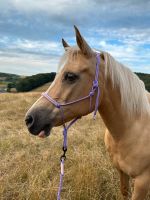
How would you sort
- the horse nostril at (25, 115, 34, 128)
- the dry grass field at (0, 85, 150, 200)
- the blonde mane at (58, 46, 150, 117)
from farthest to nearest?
the dry grass field at (0, 85, 150, 200) → the blonde mane at (58, 46, 150, 117) → the horse nostril at (25, 115, 34, 128)

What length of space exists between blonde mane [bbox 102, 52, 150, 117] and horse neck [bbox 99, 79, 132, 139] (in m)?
0.05

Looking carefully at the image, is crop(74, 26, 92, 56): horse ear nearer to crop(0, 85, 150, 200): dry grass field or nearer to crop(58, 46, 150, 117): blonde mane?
crop(58, 46, 150, 117): blonde mane

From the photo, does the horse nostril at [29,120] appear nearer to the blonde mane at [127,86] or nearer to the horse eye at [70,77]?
the horse eye at [70,77]

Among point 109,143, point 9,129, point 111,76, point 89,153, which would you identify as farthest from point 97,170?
point 9,129

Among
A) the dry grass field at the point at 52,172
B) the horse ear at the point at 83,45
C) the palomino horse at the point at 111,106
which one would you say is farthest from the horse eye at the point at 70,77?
the dry grass field at the point at 52,172

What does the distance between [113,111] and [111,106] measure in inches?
2.2

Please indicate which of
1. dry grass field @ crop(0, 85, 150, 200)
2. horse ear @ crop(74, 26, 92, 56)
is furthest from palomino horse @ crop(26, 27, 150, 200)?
dry grass field @ crop(0, 85, 150, 200)

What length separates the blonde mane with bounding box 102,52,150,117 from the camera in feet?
9.84

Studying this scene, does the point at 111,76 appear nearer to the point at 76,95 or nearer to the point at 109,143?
the point at 76,95

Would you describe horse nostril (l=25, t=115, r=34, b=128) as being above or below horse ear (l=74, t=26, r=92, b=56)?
below

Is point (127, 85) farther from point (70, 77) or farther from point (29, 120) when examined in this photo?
point (29, 120)

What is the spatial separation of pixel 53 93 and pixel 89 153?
2.81 metres

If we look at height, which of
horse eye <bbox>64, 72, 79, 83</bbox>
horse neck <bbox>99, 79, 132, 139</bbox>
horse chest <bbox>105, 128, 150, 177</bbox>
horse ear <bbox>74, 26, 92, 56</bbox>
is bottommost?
horse chest <bbox>105, 128, 150, 177</bbox>

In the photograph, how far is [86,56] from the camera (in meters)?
2.88
